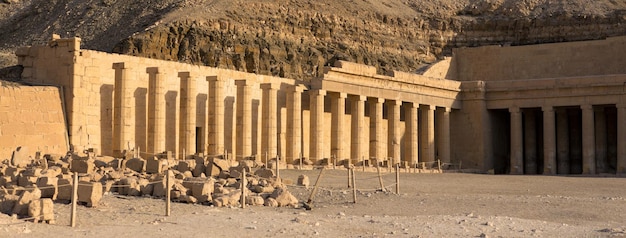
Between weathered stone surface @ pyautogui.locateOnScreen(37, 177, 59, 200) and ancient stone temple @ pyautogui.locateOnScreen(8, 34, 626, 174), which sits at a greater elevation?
ancient stone temple @ pyautogui.locateOnScreen(8, 34, 626, 174)

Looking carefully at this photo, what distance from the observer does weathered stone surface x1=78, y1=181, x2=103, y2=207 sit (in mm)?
23797

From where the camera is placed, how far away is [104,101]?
133 feet

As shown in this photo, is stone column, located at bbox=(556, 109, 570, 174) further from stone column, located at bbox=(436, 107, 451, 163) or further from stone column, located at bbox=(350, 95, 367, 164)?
stone column, located at bbox=(350, 95, 367, 164)

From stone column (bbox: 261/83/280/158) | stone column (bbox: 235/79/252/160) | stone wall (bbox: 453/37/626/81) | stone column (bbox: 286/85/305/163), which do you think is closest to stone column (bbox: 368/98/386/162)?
stone column (bbox: 286/85/305/163)

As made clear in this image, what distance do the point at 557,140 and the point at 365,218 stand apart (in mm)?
37598

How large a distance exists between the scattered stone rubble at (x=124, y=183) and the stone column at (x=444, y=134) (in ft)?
86.7

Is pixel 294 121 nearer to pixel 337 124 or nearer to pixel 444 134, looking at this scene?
pixel 337 124

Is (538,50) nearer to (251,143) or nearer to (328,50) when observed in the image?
(328,50)

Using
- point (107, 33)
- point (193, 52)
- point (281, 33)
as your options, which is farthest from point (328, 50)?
point (107, 33)

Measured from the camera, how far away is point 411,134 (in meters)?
57.0

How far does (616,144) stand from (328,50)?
18215 mm

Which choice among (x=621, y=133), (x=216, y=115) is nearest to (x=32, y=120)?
(x=216, y=115)

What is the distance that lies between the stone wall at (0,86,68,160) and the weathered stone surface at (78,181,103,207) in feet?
40.7

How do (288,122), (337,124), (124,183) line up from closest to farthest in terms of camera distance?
(124,183) < (288,122) < (337,124)
